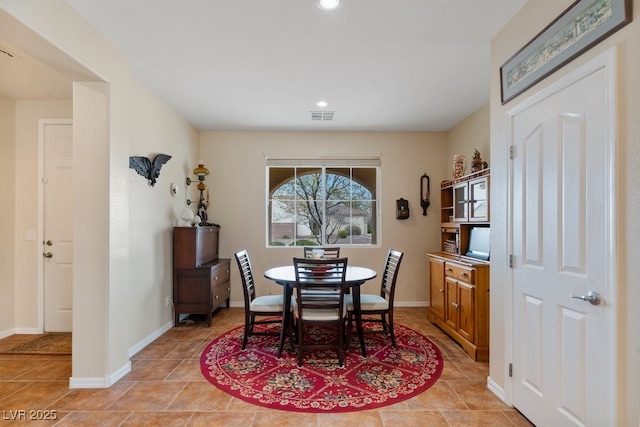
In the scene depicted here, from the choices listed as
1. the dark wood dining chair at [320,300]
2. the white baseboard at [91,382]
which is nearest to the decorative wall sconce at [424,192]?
the dark wood dining chair at [320,300]

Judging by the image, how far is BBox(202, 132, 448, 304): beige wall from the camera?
494 centimetres

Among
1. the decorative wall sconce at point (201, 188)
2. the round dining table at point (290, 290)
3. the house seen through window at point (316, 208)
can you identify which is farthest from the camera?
the house seen through window at point (316, 208)

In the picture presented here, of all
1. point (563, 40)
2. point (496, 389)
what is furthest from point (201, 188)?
point (563, 40)

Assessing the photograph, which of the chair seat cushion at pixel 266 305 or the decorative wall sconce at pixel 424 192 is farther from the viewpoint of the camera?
the decorative wall sconce at pixel 424 192

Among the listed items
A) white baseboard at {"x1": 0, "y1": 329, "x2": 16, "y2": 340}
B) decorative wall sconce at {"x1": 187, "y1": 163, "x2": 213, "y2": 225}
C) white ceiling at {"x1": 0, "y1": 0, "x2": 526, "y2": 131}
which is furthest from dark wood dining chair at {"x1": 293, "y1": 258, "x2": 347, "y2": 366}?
white baseboard at {"x1": 0, "y1": 329, "x2": 16, "y2": 340}

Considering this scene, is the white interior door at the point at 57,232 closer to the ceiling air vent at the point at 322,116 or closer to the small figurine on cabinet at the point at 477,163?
the ceiling air vent at the point at 322,116

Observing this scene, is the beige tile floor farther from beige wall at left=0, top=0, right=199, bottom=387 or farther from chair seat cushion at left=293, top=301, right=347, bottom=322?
chair seat cushion at left=293, top=301, right=347, bottom=322

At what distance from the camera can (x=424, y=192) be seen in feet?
16.3

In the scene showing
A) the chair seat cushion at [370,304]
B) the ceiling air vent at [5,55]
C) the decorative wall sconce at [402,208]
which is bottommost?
the chair seat cushion at [370,304]

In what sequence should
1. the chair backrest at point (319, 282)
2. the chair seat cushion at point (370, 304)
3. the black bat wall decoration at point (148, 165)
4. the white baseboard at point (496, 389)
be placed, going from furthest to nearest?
the chair seat cushion at point (370, 304) → the black bat wall decoration at point (148, 165) → the chair backrest at point (319, 282) → the white baseboard at point (496, 389)

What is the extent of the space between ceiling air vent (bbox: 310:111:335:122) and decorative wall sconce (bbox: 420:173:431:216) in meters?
1.74

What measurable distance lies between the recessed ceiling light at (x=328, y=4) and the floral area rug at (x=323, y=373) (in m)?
2.69

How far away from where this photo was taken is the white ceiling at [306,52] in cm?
215

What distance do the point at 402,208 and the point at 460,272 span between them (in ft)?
5.69
